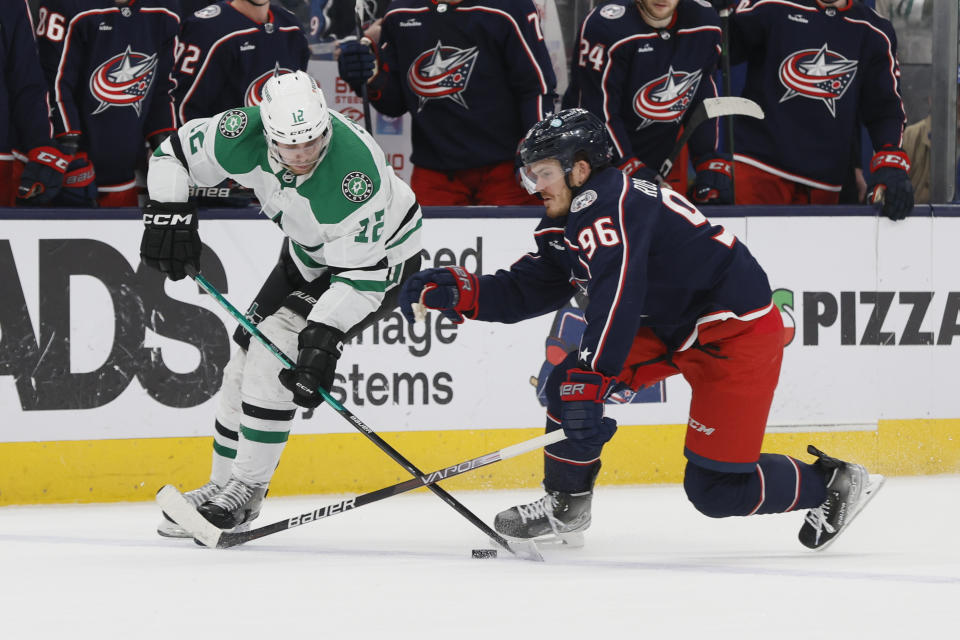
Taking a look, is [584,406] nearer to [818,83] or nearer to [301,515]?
[301,515]

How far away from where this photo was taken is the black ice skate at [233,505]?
3.24 m

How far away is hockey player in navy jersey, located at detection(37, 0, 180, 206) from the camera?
418 centimetres

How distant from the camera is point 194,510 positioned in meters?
3.18

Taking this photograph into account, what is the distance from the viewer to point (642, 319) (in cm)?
314

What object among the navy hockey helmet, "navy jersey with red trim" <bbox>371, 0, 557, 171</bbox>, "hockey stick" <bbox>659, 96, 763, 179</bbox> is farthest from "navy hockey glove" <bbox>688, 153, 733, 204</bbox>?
the navy hockey helmet

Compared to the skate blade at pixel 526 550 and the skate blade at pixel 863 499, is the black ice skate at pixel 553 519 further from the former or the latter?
the skate blade at pixel 863 499

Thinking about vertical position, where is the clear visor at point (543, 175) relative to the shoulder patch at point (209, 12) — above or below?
below

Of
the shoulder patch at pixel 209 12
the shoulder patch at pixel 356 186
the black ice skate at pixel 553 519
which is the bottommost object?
the black ice skate at pixel 553 519

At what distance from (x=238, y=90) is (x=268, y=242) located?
0.66 meters

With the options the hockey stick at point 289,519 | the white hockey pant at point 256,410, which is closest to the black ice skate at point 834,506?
the hockey stick at point 289,519

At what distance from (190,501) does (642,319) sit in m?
1.28

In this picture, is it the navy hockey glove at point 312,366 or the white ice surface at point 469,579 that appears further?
the navy hockey glove at point 312,366

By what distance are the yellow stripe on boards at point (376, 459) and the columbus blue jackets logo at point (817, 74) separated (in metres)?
1.24

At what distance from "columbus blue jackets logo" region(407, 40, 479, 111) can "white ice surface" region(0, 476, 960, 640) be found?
4.92 ft
